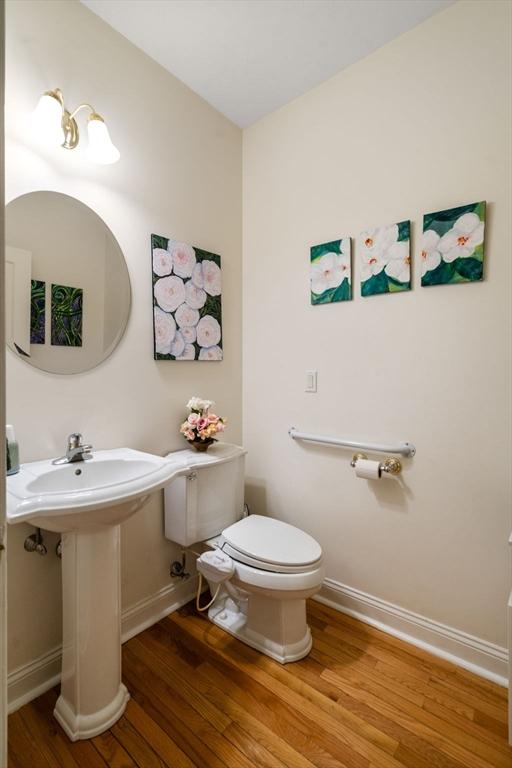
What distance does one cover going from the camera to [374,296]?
1741 millimetres

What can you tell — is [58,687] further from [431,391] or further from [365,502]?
[431,391]

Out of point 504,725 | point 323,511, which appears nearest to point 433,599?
point 504,725

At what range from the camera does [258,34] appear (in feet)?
5.32

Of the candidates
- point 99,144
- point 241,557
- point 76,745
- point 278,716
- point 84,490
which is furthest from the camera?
point 241,557

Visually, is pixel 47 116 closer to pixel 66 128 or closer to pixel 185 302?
pixel 66 128

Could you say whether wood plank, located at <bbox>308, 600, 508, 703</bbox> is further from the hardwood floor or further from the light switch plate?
the light switch plate

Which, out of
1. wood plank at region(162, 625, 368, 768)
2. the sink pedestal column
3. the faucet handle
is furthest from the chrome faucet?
wood plank at region(162, 625, 368, 768)

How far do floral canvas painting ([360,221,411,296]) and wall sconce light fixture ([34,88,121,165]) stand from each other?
1.15 metres

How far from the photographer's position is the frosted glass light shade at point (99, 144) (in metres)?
1.41

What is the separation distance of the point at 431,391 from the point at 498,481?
42 cm

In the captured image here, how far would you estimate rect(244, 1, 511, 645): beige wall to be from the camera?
4.76ft

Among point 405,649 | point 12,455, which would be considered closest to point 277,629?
point 405,649

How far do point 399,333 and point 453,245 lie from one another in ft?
1.32

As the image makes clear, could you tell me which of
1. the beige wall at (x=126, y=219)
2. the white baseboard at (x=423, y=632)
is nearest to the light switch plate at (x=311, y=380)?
the beige wall at (x=126, y=219)
